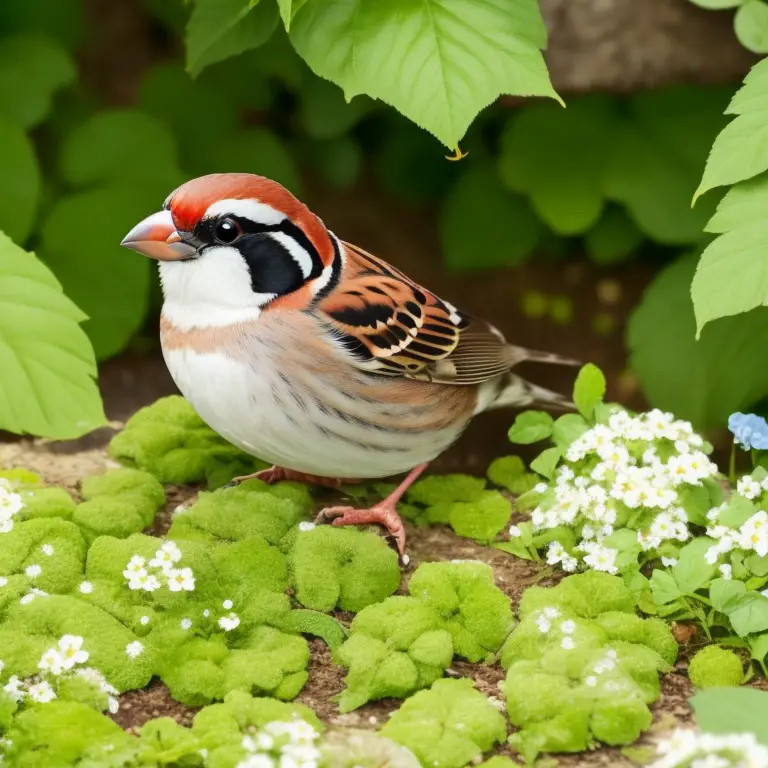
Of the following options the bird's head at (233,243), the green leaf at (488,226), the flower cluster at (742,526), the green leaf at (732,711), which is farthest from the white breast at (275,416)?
the green leaf at (488,226)

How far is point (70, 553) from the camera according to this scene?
323 centimetres

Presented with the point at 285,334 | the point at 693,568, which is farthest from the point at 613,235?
the point at 285,334

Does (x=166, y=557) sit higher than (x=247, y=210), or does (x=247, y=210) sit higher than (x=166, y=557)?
(x=247, y=210)

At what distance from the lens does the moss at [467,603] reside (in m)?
3.18

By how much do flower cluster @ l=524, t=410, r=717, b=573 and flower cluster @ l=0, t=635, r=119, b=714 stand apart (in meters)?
1.32

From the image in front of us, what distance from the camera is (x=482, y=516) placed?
3.82 metres

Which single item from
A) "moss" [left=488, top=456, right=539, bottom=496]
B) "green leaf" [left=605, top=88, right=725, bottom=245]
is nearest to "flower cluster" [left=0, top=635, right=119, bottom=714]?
"moss" [left=488, top=456, right=539, bottom=496]

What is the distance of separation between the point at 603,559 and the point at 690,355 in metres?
1.52

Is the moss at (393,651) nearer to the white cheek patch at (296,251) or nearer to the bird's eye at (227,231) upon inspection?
the white cheek patch at (296,251)

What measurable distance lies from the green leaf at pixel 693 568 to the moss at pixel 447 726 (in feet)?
2.20

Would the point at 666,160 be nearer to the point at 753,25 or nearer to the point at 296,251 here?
the point at 753,25

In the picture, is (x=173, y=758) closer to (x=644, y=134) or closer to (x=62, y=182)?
(x=62, y=182)

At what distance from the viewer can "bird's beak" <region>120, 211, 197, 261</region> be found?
122 inches

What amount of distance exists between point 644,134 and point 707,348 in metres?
1.03
